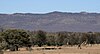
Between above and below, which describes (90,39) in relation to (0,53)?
below

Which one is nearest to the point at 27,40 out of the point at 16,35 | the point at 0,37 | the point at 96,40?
the point at 16,35

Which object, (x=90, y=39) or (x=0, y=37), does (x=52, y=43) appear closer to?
(x=90, y=39)

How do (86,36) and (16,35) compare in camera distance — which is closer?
(16,35)

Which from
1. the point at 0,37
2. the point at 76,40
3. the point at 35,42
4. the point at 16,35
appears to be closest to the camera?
the point at 0,37

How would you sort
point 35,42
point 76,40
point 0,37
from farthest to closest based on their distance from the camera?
point 76,40, point 35,42, point 0,37

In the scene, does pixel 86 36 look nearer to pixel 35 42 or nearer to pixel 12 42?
pixel 35 42

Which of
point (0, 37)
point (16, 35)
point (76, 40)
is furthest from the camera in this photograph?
point (76, 40)

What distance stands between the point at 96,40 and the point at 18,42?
232 feet

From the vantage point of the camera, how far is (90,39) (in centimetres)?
14162

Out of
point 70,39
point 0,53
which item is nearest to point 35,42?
point 70,39

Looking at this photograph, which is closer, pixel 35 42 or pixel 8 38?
pixel 8 38

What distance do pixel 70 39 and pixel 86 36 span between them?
6888mm

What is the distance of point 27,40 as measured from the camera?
8619 cm

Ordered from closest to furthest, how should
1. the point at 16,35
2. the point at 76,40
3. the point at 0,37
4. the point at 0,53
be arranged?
the point at 0,53, the point at 0,37, the point at 16,35, the point at 76,40
